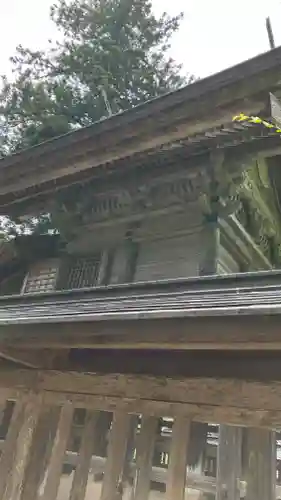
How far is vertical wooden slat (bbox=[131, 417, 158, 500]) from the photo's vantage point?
7.57ft

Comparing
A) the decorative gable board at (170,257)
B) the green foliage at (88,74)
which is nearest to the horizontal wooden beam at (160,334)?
the decorative gable board at (170,257)

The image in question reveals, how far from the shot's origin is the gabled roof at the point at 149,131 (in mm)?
4141

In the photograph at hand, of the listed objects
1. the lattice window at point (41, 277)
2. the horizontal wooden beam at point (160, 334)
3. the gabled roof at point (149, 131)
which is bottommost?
the horizontal wooden beam at point (160, 334)

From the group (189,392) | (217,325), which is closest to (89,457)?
(189,392)

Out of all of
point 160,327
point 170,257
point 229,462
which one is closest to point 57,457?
point 229,462

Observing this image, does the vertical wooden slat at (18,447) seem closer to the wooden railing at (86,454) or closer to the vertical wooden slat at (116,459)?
the wooden railing at (86,454)

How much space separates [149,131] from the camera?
4852 mm

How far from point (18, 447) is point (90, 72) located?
41.6 feet

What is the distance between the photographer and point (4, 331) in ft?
8.46

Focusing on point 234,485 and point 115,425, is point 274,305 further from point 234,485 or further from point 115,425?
point 115,425

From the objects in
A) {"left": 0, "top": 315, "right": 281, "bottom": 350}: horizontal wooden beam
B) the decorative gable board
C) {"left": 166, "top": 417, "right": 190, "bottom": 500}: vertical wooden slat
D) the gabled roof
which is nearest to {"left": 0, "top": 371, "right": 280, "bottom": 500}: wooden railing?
{"left": 166, "top": 417, "right": 190, "bottom": 500}: vertical wooden slat

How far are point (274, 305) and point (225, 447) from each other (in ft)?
3.04

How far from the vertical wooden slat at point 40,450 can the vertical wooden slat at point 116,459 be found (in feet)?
1.80

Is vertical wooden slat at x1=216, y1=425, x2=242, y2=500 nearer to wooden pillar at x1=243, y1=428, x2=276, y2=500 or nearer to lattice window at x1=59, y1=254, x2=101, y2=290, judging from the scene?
wooden pillar at x1=243, y1=428, x2=276, y2=500
